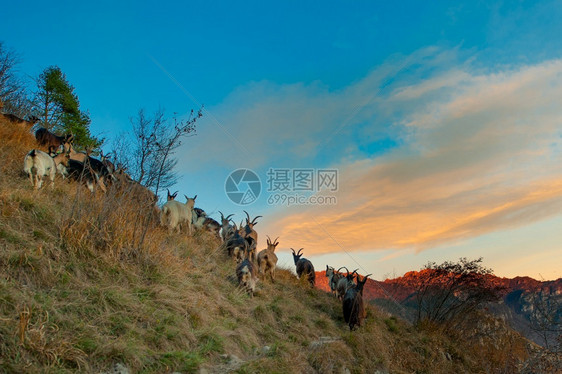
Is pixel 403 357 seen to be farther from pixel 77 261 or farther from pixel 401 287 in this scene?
pixel 77 261

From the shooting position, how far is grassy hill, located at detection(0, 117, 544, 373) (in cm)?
427

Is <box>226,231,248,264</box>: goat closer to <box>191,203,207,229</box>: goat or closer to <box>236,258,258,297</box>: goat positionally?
<box>236,258,258,297</box>: goat

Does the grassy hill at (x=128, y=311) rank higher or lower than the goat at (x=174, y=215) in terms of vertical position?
lower

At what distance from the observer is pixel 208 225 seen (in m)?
17.4

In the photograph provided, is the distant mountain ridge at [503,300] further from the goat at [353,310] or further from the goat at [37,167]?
A: the goat at [37,167]

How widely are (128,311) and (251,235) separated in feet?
34.0

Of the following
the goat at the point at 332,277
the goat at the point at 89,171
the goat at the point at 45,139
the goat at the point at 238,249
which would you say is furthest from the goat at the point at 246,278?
the goat at the point at 45,139

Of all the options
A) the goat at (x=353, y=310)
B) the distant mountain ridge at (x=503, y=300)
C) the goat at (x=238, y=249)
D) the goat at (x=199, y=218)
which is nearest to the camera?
the goat at (x=353, y=310)

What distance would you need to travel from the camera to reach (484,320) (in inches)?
583

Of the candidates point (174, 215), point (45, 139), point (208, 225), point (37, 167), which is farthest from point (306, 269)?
point (45, 139)

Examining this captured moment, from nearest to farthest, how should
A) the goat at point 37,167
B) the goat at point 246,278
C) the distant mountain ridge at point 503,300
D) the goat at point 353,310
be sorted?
the goat at point 37,167
the goat at point 246,278
the goat at point 353,310
the distant mountain ridge at point 503,300

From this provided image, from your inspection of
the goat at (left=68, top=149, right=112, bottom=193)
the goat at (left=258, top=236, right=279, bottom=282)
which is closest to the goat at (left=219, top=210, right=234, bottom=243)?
the goat at (left=258, top=236, right=279, bottom=282)

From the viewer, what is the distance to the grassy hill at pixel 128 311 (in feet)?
14.0

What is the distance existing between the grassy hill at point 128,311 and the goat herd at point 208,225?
1.66 ft
